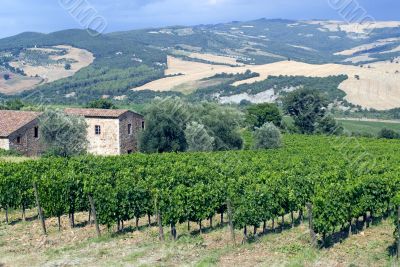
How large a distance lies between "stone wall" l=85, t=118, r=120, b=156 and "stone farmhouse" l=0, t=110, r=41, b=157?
198 inches

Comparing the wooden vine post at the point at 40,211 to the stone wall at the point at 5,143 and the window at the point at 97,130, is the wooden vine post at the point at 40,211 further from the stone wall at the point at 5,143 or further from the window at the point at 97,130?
the window at the point at 97,130

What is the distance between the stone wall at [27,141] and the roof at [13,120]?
0.35 metres

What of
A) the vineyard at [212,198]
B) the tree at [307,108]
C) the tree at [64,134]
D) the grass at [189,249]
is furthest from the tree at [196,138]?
the tree at [307,108]

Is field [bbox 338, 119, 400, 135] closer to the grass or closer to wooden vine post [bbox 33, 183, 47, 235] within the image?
the grass

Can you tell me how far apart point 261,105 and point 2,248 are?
2499 inches

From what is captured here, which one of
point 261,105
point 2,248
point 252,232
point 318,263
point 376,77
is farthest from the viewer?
point 376,77

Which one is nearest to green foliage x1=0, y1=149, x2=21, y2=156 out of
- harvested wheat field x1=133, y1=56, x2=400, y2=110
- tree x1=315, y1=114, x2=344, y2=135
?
tree x1=315, y1=114, x2=344, y2=135

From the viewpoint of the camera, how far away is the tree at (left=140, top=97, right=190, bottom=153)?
44375 millimetres

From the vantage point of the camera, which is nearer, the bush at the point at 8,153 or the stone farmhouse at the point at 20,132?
the bush at the point at 8,153

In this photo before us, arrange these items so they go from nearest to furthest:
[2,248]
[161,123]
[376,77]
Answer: [2,248] → [161,123] → [376,77]

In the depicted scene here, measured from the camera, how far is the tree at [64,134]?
42.8m

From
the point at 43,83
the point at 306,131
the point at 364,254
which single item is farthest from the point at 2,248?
the point at 43,83

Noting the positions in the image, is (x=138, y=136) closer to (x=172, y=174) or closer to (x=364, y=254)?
(x=172, y=174)

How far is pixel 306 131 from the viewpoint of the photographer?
8062 centimetres
